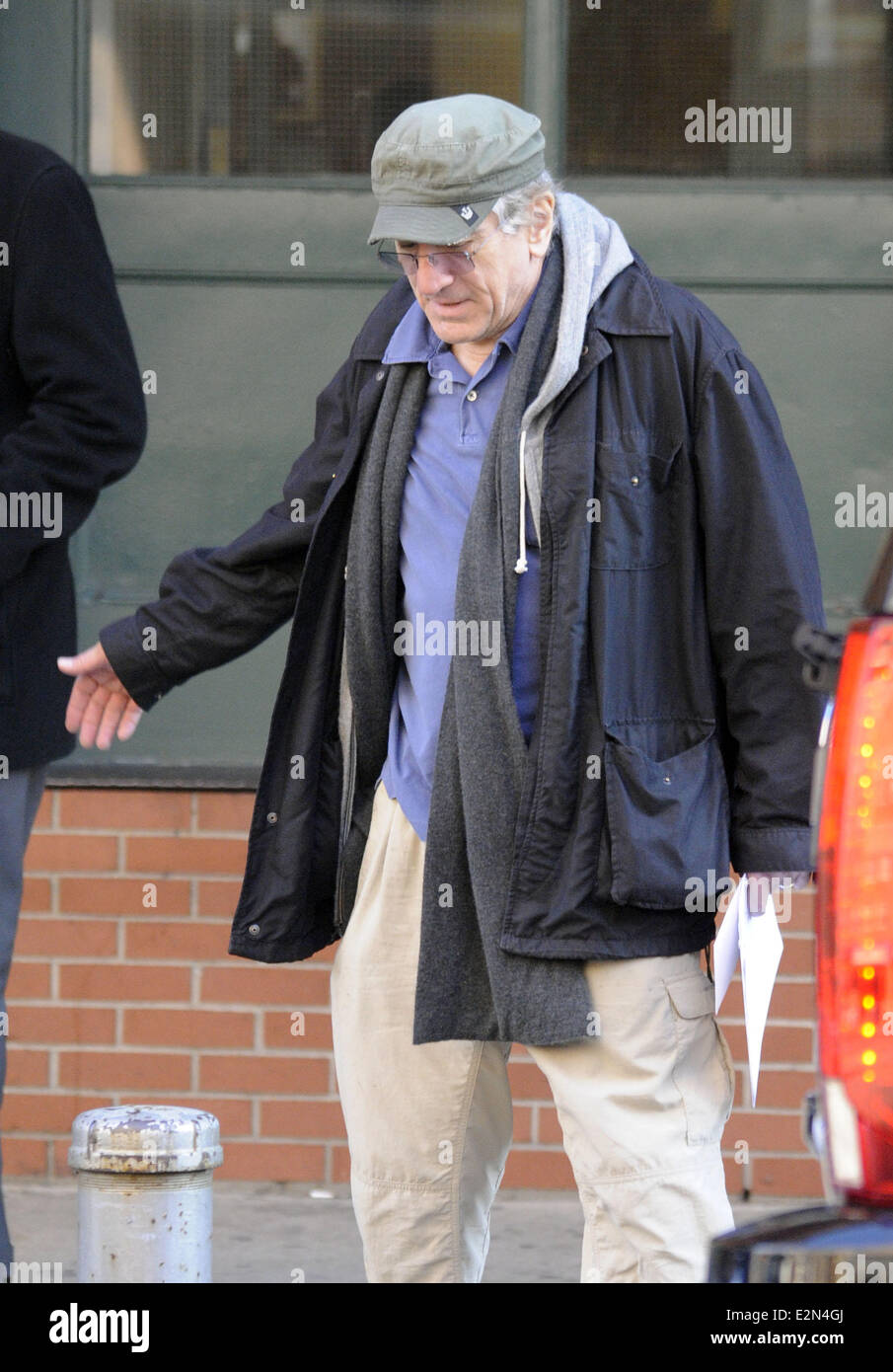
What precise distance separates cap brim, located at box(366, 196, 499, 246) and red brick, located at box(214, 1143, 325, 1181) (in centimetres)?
257

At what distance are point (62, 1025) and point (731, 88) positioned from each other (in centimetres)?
273

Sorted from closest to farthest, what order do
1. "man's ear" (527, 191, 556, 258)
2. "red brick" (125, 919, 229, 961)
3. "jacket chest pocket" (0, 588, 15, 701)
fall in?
"man's ear" (527, 191, 556, 258), "jacket chest pocket" (0, 588, 15, 701), "red brick" (125, 919, 229, 961)

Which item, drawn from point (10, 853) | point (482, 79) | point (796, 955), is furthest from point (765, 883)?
point (482, 79)

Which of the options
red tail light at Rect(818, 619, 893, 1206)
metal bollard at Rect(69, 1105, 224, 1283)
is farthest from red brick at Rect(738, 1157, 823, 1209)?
red tail light at Rect(818, 619, 893, 1206)

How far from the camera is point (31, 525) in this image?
366cm

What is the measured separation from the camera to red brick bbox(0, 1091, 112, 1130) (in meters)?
4.84

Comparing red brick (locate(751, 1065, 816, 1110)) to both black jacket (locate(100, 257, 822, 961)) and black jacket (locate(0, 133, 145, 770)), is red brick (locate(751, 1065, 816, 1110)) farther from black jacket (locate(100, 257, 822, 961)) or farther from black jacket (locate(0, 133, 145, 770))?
black jacket (locate(0, 133, 145, 770))

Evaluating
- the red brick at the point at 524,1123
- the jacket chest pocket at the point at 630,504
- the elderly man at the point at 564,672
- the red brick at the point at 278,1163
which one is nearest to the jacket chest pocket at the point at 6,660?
the elderly man at the point at 564,672

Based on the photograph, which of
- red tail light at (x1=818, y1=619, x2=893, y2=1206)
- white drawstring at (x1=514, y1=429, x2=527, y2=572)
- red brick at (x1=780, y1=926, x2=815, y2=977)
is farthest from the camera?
red brick at (x1=780, y1=926, x2=815, y2=977)

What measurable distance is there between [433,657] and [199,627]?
44 centimetres

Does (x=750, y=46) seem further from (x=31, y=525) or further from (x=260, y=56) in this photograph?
(x=31, y=525)

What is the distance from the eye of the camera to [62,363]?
3.67m

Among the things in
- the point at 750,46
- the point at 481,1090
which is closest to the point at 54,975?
the point at 481,1090

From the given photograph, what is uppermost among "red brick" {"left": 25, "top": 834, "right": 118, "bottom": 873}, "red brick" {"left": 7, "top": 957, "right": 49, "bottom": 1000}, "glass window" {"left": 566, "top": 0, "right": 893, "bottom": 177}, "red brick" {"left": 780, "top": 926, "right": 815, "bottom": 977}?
"glass window" {"left": 566, "top": 0, "right": 893, "bottom": 177}
